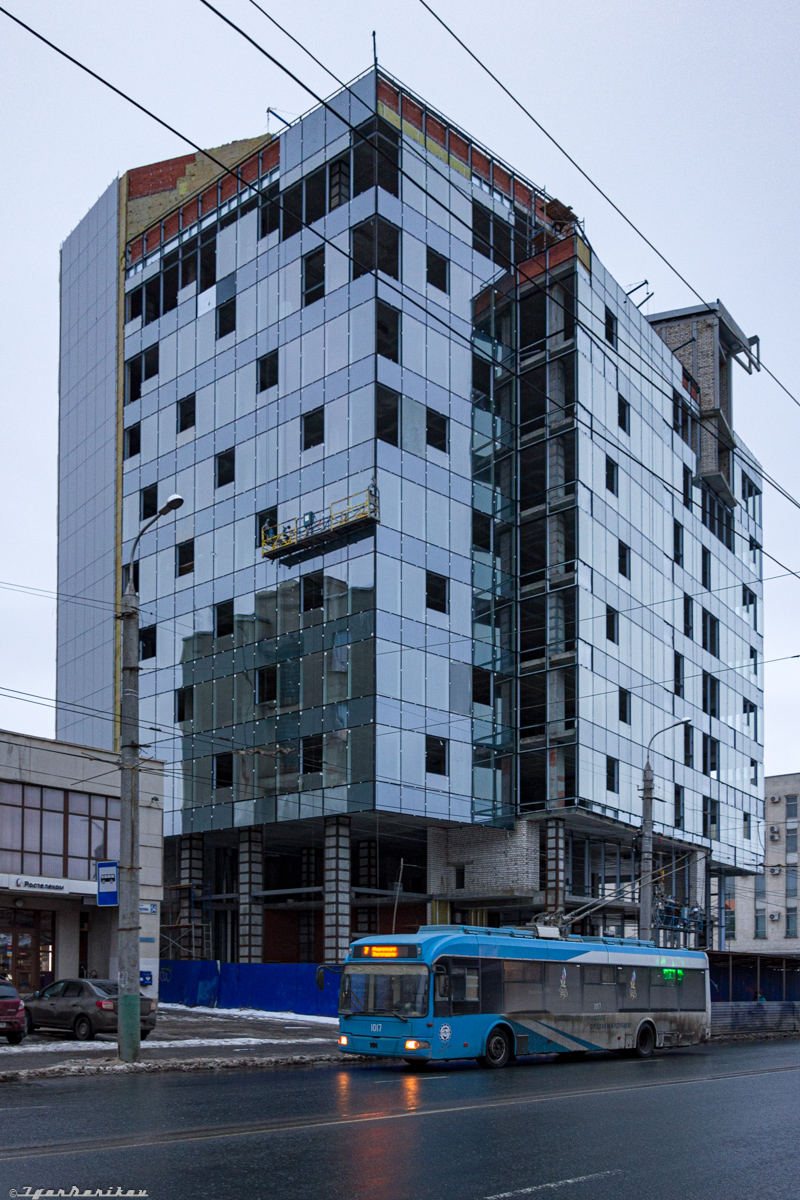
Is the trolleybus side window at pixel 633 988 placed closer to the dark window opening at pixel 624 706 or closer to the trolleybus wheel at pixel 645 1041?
the trolleybus wheel at pixel 645 1041

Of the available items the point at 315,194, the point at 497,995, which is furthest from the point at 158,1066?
the point at 315,194

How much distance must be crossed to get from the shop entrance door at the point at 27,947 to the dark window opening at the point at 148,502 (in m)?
23.5

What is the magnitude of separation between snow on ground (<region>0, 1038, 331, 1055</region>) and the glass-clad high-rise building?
14.3m

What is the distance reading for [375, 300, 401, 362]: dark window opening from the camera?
49000 mm

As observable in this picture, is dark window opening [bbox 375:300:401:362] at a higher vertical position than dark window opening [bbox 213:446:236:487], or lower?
higher

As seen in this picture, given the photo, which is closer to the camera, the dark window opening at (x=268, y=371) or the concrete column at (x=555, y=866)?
the concrete column at (x=555, y=866)

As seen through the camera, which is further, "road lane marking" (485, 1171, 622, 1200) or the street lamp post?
the street lamp post

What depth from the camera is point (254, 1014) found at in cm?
4319

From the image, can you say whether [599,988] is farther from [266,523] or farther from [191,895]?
[191,895]

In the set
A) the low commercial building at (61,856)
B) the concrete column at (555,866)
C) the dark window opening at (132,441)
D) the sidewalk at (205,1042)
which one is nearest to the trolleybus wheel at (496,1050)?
the sidewalk at (205,1042)

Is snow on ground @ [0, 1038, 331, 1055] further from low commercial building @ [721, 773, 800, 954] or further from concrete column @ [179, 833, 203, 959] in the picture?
low commercial building @ [721, 773, 800, 954]

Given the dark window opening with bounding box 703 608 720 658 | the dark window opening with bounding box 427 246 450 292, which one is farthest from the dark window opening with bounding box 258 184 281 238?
the dark window opening with bounding box 703 608 720 658

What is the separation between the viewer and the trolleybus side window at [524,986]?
25.6 m

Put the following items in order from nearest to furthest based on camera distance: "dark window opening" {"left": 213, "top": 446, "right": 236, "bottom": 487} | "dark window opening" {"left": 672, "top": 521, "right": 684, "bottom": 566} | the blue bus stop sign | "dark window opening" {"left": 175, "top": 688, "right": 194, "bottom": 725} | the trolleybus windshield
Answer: the trolleybus windshield
the blue bus stop sign
"dark window opening" {"left": 213, "top": 446, "right": 236, "bottom": 487}
"dark window opening" {"left": 175, "top": 688, "right": 194, "bottom": 725}
"dark window opening" {"left": 672, "top": 521, "right": 684, "bottom": 566}
